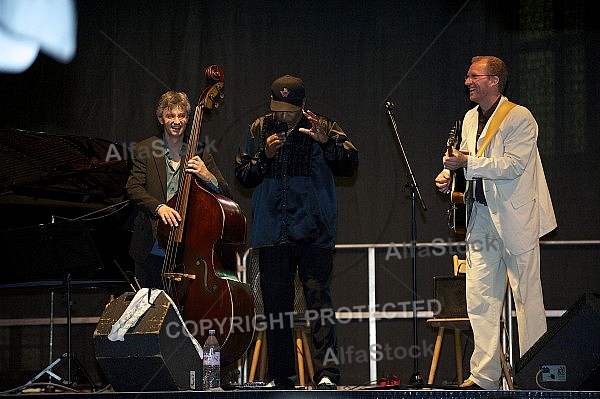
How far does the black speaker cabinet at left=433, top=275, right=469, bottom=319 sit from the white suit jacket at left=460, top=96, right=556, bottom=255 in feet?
4.29

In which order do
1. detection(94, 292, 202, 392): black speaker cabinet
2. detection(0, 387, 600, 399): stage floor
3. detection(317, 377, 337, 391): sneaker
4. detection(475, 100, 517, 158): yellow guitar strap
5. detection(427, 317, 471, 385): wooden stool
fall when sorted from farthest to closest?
detection(427, 317, 471, 385): wooden stool → detection(475, 100, 517, 158): yellow guitar strap → detection(317, 377, 337, 391): sneaker → detection(94, 292, 202, 392): black speaker cabinet → detection(0, 387, 600, 399): stage floor

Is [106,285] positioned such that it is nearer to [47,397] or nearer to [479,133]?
[47,397]

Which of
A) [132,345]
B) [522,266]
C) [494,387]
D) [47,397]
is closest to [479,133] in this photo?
[522,266]

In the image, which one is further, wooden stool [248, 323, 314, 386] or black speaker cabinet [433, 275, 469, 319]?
wooden stool [248, 323, 314, 386]

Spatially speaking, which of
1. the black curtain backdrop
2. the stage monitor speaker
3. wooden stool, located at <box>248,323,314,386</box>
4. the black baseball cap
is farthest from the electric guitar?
the black curtain backdrop

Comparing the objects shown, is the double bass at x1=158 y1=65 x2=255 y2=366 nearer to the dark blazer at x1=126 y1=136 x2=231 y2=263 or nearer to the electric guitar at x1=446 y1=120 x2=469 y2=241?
the dark blazer at x1=126 y1=136 x2=231 y2=263

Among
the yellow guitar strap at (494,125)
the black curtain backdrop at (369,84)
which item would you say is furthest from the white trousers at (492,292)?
the black curtain backdrop at (369,84)

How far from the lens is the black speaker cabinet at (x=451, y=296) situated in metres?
5.81

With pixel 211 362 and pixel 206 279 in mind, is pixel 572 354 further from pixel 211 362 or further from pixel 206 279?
pixel 206 279

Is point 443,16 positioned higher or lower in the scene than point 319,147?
higher

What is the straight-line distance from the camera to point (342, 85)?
6668 millimetres

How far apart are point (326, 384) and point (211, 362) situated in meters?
0.54

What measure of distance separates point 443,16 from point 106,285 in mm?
2971

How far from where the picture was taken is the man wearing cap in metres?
4.41
